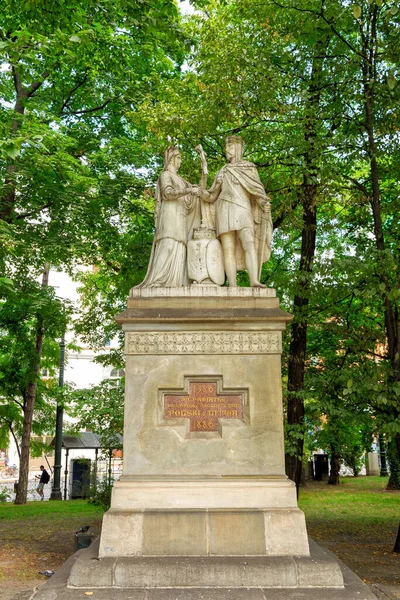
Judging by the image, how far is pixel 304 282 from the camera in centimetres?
1046

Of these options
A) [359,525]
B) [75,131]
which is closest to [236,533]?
[359,525]

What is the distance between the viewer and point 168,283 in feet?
24.3

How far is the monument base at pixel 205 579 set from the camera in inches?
218

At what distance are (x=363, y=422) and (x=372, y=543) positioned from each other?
3180 millimetres

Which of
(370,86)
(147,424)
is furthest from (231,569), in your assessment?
(370,86)

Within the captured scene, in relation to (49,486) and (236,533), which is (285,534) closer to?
(236,533)

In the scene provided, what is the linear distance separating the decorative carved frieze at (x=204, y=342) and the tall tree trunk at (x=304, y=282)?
9.44ft

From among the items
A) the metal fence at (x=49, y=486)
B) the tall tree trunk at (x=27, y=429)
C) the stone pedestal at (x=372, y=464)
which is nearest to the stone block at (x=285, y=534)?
the metal fence at (x=49, y=486)

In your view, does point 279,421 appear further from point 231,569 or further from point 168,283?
point 168,283

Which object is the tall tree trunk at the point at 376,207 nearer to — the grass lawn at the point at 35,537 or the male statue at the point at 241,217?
the male statue at the point at 241,217

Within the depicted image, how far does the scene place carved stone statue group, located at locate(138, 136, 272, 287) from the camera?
7453 millimetres

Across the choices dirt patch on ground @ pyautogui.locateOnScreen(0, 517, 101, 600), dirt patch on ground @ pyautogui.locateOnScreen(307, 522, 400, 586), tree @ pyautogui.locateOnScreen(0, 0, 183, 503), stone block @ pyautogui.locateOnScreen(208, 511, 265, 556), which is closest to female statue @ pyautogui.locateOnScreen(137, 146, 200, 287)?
stone block @ pyautogui.locateOnScreen(208, 511, 265, 556)

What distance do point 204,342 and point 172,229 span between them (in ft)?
5.34

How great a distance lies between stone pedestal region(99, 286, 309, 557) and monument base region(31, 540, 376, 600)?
1.01 feet
